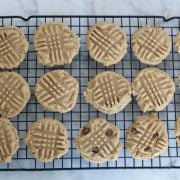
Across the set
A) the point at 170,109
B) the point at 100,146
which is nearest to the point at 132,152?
the point at 100,146

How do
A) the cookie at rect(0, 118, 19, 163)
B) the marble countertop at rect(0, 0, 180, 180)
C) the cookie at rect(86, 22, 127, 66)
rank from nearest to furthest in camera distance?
the cookie at rect(0, 118, 19, 163)
the cookie at rect(86, 22, 127, 66)
the marble countertop at rect(0, 0, 180, 180)

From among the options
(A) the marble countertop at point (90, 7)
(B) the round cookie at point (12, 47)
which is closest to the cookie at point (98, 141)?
(B) the round cookie at point (12, 47)

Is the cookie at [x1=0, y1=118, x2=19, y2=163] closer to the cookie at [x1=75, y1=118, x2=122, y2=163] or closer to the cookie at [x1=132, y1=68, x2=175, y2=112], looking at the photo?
the cookie at [x1=75, y1=118, x2=122, y2=163]

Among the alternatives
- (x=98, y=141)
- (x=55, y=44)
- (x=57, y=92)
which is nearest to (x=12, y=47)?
(x=55, y=44)

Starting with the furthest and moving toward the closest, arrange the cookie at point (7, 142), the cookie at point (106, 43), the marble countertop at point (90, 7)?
1. the marble countertop at point (90, 7)
2. the cookie at point (106, 43)
3. the cookie at point (7, 142)

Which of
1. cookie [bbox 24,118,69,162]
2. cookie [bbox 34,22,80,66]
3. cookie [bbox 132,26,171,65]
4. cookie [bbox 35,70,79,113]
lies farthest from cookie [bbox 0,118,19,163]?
cookie [bbox 132,26,171,65]

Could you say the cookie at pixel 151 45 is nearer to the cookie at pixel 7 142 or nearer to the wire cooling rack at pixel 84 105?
the wire cooling rack at pixel 84 105

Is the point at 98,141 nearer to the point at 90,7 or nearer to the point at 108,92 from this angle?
the point at 108,92
